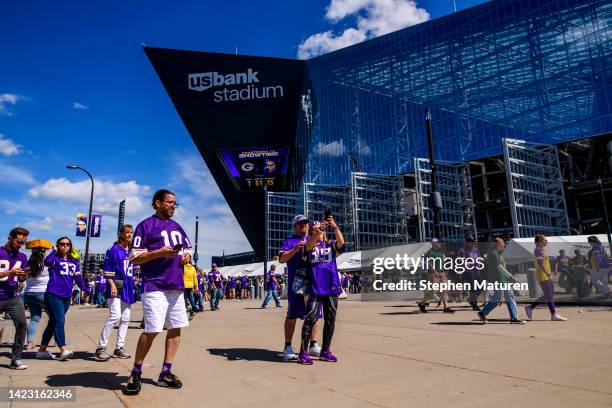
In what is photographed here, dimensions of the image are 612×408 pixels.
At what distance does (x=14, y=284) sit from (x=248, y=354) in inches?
125

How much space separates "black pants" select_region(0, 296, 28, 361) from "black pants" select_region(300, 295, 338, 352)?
3.50 meters

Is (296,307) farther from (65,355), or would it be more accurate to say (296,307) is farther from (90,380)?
(65,355)

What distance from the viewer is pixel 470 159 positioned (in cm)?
4178

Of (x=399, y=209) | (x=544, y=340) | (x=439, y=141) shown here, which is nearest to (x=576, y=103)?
(x=439, y=141)

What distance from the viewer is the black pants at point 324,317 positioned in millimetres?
4727

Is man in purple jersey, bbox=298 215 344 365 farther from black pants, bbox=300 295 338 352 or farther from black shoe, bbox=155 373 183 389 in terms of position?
black shoe, bbox=155 373 183 389

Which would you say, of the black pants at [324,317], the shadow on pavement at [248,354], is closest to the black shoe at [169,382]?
the shadow on pavement at [248,354]

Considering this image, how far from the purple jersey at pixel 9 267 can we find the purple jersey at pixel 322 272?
3817mm

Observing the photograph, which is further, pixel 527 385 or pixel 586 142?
pixel 586 142

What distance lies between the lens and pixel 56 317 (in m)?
5.48

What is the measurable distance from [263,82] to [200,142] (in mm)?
11770

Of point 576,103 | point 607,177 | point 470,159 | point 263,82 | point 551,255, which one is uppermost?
point 263,82

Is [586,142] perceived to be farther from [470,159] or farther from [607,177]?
[470,159]

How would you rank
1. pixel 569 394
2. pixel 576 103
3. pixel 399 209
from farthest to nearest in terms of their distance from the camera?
pixel 399 209 → pixel 576 103 → pixel 569 394
